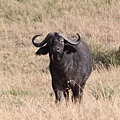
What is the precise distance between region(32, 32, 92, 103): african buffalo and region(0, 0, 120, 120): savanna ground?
0.28 metres

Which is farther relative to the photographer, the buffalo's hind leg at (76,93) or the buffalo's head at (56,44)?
the buffalo's hind leg at (76,93)

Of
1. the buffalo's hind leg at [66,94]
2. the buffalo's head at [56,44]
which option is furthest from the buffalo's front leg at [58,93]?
the buffalo's head at [56,44]

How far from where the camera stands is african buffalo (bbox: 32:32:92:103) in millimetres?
7599

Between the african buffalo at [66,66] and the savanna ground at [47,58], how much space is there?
276 mm

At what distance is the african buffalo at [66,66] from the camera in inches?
299

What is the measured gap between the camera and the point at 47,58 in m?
13.7

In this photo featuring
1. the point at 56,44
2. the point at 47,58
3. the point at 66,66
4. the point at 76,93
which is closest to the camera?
the point at 56,44

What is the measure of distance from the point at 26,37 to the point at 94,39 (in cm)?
248

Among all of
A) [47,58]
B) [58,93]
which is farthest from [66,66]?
[47,58]

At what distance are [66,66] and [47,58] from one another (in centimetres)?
583

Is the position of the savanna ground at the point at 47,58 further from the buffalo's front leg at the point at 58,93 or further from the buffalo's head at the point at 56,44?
the buffalo's head at the point at 56,44

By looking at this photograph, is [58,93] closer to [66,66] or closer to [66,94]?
[66,94]

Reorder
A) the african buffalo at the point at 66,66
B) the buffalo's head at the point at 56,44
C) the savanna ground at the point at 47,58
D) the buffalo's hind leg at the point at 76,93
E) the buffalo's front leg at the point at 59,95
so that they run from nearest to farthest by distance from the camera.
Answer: the savanna ground at the point at 47,58 < the buffalo's head at the point at 56,44 < the african buffalo at the point at 66,66 < the buffalo's front leg at the point at 59,95 < the buffalo's hind leg at the point at 76,93

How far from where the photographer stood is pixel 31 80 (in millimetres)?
11211
